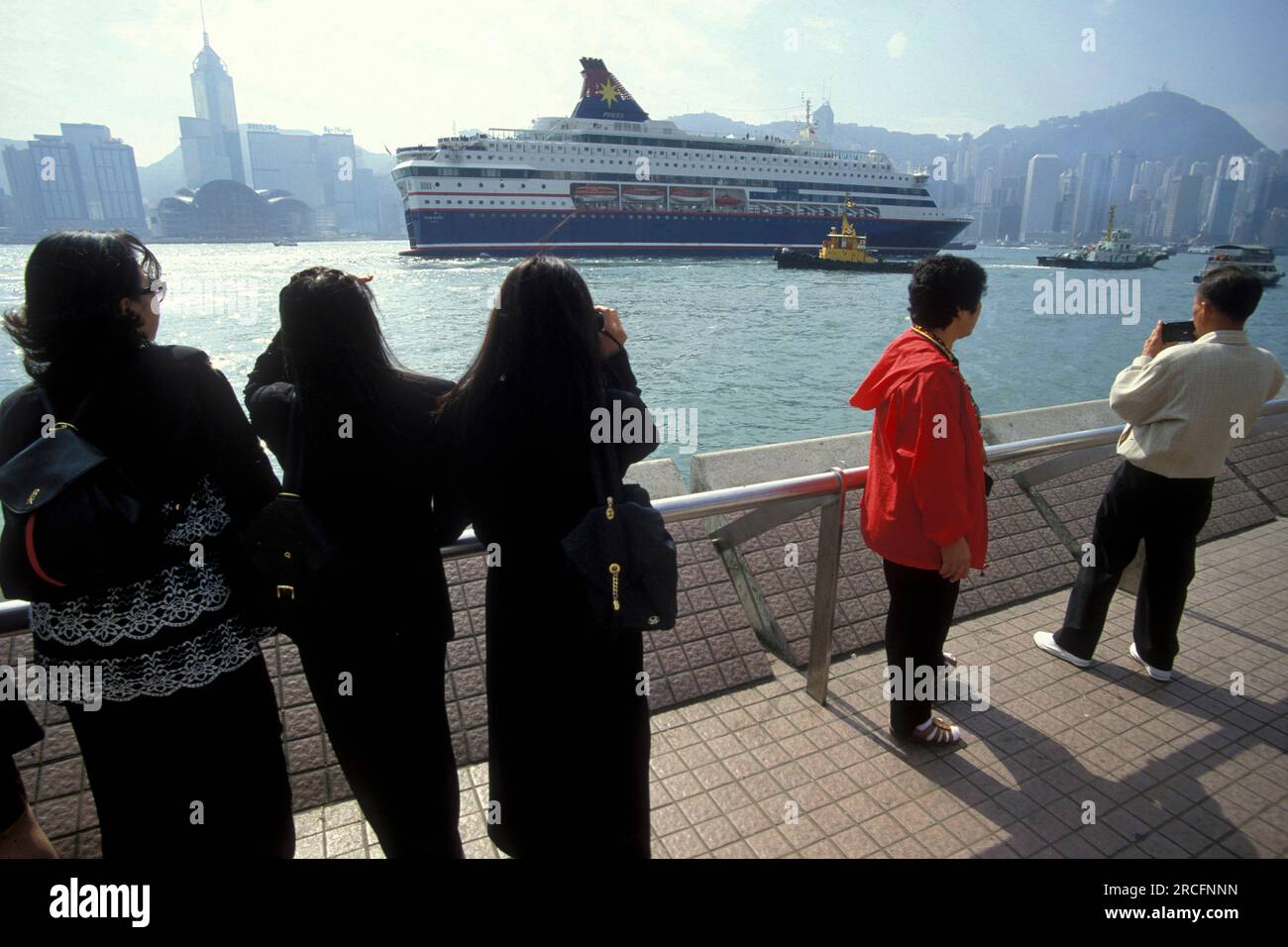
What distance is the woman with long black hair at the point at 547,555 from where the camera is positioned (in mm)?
1264

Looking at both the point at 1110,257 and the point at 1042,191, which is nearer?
the point at 1110,257

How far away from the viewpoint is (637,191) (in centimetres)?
4631

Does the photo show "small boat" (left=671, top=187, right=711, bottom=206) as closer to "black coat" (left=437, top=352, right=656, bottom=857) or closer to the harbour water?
the harbour water

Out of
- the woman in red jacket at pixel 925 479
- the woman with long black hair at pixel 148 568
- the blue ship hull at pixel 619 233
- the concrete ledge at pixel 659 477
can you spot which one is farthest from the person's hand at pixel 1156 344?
the blue ship hull at pixel 619 233

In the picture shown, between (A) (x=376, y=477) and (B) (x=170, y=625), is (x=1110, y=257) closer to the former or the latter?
(A) (x=376, y=477)

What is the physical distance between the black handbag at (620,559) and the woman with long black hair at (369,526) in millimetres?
315

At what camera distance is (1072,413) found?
4738 mm

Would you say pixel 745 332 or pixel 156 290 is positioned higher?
pixel 156 290

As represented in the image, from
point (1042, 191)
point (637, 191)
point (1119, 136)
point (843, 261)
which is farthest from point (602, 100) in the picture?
point (1119, 136)

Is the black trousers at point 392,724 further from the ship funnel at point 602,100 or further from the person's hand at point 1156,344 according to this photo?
the ship funnel at point 602,100

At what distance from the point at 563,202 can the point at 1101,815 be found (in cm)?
4713

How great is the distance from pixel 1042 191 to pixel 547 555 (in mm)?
94492

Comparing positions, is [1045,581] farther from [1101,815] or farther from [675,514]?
[675,514]

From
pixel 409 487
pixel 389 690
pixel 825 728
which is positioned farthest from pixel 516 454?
pixel 825 728
